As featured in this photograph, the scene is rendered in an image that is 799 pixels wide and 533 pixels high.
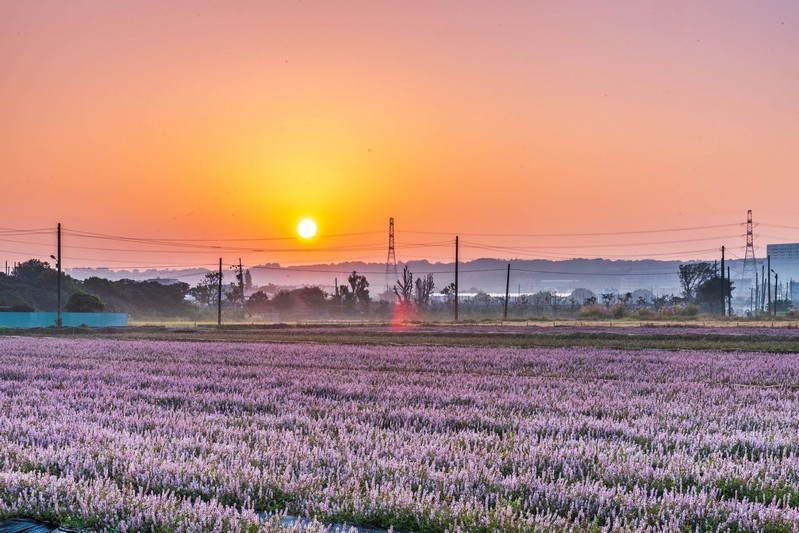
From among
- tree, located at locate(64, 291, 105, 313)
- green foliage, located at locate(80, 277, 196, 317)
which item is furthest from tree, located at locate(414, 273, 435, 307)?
tree, located at locate(64, 291, 105, 313)

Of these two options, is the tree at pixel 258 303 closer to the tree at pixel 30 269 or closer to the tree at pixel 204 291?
the tree at pixel 204 291

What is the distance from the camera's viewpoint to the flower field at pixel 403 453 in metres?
5.48

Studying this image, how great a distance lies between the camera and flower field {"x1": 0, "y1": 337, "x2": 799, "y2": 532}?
216 inches

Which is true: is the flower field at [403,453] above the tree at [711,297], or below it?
below

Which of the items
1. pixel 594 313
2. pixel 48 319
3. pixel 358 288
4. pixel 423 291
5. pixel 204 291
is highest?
pixel 358 288

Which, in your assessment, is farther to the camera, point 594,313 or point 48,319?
point 594,313

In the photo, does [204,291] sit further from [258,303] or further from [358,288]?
[358,288]

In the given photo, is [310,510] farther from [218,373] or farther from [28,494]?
[218,373]

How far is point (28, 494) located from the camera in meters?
6.02

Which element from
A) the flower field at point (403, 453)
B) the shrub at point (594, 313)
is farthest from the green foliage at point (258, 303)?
the flower field at point (403, 453)

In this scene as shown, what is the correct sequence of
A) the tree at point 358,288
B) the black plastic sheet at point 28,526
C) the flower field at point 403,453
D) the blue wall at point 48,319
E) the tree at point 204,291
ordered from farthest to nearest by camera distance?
1. the tree at point 204,291
2. the tree at point 358,288
3. the blue wall at point 48,319
4. the flower field at point 403,453
5. the black plastic sheet at point 28,526

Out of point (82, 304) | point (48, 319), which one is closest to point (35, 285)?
point (82, 304)

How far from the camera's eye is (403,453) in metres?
7.46

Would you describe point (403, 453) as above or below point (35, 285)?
below
